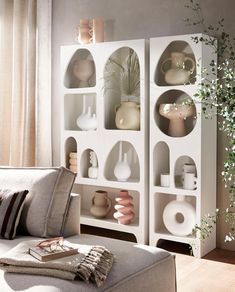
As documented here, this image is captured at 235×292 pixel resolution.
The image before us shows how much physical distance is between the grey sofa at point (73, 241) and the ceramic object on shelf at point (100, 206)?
4.58ft

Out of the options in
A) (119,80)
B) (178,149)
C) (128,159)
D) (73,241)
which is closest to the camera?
(73,241)

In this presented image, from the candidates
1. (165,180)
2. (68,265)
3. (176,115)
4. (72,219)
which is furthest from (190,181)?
(68,265)

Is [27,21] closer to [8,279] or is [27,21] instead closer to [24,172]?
[24,172]

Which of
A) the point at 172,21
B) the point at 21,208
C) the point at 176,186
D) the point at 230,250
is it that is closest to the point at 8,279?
the point at 21,208

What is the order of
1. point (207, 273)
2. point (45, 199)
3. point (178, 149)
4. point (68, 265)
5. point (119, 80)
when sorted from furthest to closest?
point (119, 80) < point (178, 149) < point (207, 273) < point (45, 199) < point (68, 265)

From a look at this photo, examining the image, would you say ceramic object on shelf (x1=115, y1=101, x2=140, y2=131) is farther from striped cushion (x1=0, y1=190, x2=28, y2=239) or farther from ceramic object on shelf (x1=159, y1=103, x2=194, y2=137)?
striped cushion (x1=0, y1=190, x2=28, y2=239)

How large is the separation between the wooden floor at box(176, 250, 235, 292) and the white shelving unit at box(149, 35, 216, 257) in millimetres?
116

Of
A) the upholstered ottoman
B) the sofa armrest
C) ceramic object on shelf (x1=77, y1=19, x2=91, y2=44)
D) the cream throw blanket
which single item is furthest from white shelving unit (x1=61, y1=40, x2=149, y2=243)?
the cream throw blanket

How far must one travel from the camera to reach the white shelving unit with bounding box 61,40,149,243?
3.92 m

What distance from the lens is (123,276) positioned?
83.8 inches

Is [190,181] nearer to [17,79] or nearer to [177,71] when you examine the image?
[177,71]

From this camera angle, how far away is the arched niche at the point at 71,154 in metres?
4.36

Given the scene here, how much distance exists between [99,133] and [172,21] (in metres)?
1.11

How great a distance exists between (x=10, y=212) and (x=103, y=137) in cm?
162
